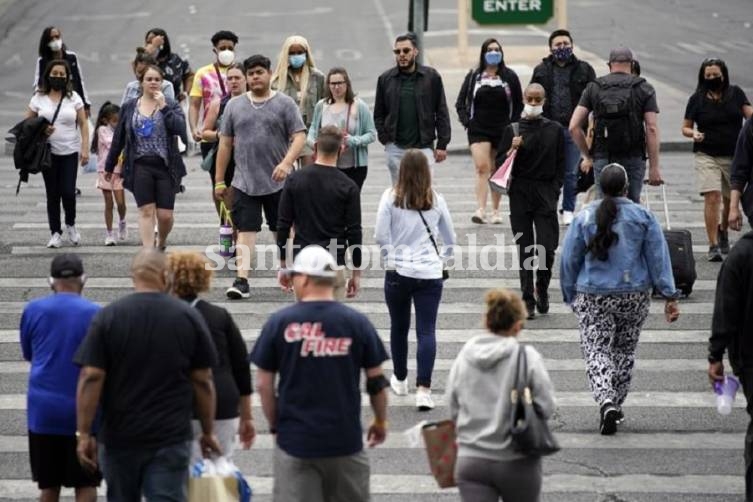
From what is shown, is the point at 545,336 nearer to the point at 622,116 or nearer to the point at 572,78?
the point at 622,116

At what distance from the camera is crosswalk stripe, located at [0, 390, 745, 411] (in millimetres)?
11547

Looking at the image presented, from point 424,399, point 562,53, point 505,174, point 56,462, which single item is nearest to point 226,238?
point 505,174

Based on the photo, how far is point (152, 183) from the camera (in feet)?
49.5

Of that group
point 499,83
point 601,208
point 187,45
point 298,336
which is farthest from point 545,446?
point 187,45

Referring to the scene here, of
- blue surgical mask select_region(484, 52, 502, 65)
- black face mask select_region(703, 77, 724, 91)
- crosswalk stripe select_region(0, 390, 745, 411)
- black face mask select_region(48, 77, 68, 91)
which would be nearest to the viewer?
crosswalk stripe select_region(0, 390, 745, 411)

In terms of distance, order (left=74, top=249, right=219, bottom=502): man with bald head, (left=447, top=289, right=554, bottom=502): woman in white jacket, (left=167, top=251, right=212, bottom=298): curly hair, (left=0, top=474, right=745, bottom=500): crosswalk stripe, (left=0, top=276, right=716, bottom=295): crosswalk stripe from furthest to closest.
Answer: (left=0, top=276, right=716, bottom=295): crosswalk stripe, (left=0, top=474, right=745, bottom=500): crosswalk stripe, (left=167, top=251, right=212, bottom=298): curly hair, (left=447, top=289, right=554, bottom=502): woman in white jacket, (left=74, top=249, right=219, bottom=502): man with bald head

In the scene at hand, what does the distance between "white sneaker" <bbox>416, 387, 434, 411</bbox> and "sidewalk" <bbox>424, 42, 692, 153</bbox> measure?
42.3ft

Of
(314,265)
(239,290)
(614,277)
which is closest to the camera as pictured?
(314,265)

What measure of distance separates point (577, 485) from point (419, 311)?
1.99 metres

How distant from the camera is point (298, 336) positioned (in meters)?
7.68

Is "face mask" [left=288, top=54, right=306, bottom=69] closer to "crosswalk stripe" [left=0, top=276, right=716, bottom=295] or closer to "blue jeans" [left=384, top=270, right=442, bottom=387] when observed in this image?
"crosswalk stripe" [left=0, top=276, right=716, bottom=295]

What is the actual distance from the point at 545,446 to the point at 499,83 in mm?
10047

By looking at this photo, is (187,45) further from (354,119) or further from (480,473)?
(480,473)

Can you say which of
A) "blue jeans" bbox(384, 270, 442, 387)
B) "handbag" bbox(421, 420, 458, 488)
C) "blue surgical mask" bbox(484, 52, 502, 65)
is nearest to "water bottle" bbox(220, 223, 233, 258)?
"blue surgical mask" bbox(484, 52, 502, 65)
